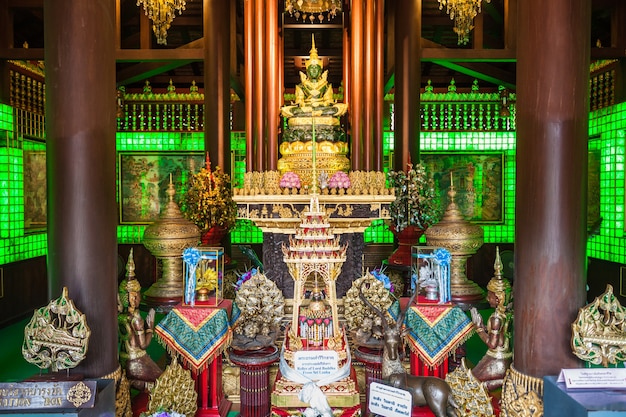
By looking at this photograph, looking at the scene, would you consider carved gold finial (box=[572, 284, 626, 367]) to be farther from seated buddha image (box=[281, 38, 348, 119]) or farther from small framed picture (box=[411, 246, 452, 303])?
seated buddha image (box=[281, 38, 348, 119])

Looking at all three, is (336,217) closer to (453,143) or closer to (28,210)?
(28,210)

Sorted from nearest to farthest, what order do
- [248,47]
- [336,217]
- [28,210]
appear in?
[336,217] < [248,47] < [28,210]

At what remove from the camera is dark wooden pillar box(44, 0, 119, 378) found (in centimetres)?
329

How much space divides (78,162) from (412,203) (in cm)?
481

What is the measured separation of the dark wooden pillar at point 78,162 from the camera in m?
3.29

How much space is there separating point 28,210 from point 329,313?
18.7ft

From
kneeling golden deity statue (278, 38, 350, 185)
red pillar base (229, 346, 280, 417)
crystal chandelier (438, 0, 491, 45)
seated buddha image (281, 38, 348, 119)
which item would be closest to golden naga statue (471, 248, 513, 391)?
red pillar base (229, 346, 280, 417)

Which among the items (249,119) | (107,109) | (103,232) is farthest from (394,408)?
(249,119)

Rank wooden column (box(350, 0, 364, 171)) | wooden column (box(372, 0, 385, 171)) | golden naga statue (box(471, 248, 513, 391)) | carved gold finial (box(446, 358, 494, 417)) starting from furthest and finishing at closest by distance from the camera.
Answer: wooden column (box(372, 0, 385, 171))
wooden column (box(350, 0, 364, 171))
golden naga statue (box(471, 248, 513, 391))
carved gold finial (box(446, 358, 494, 417))

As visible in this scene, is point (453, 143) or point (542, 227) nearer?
point (542, 227)

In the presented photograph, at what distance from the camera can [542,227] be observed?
3.28 meters

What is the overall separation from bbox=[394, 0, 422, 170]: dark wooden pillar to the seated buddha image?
2066 mm

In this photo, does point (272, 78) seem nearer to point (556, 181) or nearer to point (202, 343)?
point (202, 343)

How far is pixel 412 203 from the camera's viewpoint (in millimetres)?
7121
